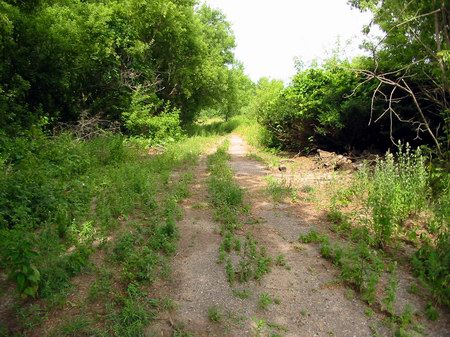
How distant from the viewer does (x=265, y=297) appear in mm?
3428

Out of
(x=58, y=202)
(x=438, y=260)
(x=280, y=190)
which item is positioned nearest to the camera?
(x=438, y=260)

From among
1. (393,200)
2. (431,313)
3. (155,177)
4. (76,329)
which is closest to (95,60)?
(155,177)

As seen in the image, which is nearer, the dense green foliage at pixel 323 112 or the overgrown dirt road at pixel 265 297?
the overgrown dirt road at pixel 265 297

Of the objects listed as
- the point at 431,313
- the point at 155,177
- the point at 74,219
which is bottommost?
the point at 431,313

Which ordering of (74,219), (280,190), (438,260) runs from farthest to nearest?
1. (280,190)
2. (74,219)
3. (438,260)

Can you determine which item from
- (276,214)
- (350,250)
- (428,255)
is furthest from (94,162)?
(428,255)

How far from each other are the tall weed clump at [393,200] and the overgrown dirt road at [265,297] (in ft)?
3.02

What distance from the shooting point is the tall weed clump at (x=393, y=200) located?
4.30m

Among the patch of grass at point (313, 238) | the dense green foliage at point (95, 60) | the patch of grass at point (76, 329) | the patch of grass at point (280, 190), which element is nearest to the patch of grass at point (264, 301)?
the patch of grass at point (313, 238)

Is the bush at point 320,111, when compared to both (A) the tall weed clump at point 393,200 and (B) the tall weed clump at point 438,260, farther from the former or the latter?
(B) the tall weed clump at point 438,260

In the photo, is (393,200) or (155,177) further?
(155,177)

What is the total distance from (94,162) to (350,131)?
300 inches

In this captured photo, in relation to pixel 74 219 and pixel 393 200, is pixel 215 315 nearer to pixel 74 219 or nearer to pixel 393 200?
pixel 74 219

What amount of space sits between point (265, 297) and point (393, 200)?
2.40 metres
